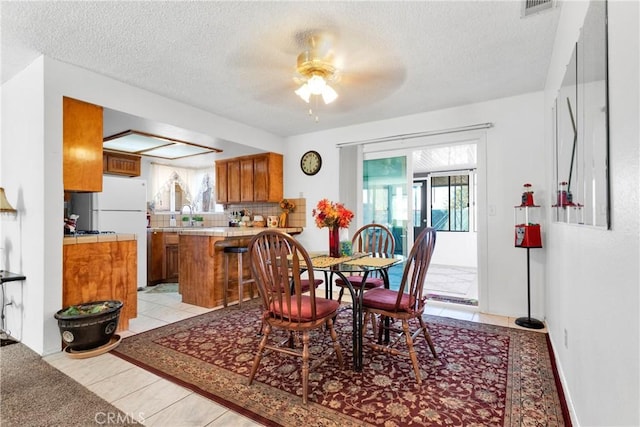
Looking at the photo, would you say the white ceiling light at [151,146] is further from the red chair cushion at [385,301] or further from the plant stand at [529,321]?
the plant stand at [529,321]

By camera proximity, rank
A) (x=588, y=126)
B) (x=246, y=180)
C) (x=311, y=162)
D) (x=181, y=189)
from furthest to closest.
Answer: (x=181, y=189), (x=246, y=180), (x=311, y=162), (x=588, y=126)

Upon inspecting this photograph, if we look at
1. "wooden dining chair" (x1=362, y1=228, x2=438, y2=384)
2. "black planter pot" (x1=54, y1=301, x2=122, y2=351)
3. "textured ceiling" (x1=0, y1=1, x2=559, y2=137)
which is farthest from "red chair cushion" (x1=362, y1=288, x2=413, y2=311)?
"black planter pot" (x1=54, y1=301, x2=122, y2=351)

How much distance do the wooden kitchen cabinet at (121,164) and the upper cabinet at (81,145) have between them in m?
2.37

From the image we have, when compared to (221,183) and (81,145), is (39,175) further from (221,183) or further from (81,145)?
(221,183)

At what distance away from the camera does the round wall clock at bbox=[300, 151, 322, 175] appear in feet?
15.5

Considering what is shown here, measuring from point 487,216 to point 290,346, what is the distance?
257 cm

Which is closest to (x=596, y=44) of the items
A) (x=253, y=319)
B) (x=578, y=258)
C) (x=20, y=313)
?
(x=578, y=258)

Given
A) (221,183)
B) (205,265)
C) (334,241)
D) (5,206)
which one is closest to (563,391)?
(334,241)

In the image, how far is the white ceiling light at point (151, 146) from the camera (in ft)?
12.8

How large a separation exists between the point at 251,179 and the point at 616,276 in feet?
15.2

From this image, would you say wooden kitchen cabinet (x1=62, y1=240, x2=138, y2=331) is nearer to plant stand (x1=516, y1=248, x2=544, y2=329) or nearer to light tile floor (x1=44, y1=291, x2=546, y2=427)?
light tile floor (x1=44, y1=291, x2=546, y2=427)

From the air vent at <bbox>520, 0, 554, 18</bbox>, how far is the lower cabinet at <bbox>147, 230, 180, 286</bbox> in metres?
5.00

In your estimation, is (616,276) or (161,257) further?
(161,257)

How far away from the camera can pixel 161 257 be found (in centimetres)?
501
